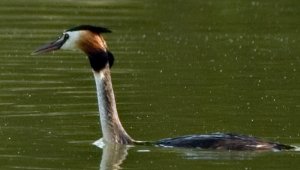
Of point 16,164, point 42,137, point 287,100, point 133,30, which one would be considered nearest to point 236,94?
point 287,100

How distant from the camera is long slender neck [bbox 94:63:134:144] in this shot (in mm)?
15430

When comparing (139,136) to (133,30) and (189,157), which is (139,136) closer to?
(189,157)

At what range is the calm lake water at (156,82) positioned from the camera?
14859mm

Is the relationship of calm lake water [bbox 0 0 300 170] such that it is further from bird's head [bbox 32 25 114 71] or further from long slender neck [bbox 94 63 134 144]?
bird's head [bbox 32 25 114 71]

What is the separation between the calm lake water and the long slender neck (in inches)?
8.3

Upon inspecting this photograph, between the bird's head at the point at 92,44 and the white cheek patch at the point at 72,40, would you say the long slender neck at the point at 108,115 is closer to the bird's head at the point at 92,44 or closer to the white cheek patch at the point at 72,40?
the bird's head at the point at 92,44

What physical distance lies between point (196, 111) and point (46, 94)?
2278 millimetres

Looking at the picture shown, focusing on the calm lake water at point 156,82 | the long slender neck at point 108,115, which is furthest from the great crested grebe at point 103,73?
the calm lake water at point 156,82

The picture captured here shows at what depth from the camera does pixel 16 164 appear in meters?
14.2

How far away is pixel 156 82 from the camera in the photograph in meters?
19.4

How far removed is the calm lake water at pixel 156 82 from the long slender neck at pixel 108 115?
0.21 meters

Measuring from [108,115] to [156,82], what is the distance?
391 centimetres

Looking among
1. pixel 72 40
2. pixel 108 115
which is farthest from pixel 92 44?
pixel 108 115

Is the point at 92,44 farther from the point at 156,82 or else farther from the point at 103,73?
the point at 156,82
